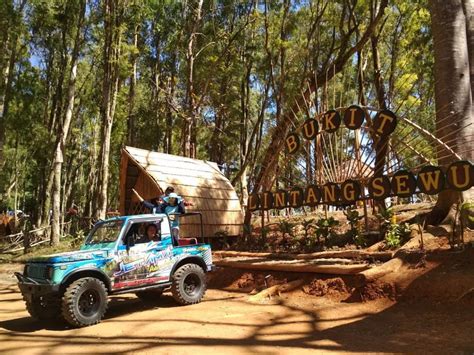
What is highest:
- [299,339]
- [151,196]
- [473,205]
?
[151,196]

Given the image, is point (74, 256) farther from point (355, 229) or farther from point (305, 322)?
point (355, 229)

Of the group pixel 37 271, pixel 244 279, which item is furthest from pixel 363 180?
pixel 37 271

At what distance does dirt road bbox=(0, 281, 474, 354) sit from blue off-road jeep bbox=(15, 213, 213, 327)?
1.12 feet

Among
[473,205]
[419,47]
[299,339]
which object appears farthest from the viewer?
[419,47]

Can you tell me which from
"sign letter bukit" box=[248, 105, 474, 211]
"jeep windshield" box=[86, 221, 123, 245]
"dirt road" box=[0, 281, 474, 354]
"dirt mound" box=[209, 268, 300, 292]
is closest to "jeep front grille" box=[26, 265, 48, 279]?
"dirt road" box=[0, 281, 474, 354]

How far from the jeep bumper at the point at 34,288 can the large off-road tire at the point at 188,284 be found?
2283mm

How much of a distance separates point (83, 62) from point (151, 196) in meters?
18.2

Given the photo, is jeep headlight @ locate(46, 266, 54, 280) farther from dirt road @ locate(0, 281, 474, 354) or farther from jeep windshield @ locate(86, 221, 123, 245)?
jeep windshield @ locate(86, 221, 123, 245)

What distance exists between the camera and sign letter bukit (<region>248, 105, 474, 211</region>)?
8703 millimetres

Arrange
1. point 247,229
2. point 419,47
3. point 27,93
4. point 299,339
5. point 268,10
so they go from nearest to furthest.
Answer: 1. point 299,339
2. point 247,229
3. point 419,47
4. point 268,10
5. point 27,93

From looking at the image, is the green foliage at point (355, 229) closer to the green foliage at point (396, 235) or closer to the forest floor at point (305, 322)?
the green foliage at point (396, 235)

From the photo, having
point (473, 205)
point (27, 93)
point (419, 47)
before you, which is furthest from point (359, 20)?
point (27, 93)

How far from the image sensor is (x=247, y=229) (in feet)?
47.4

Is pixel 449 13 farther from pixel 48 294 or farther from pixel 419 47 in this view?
pixel 419 47
